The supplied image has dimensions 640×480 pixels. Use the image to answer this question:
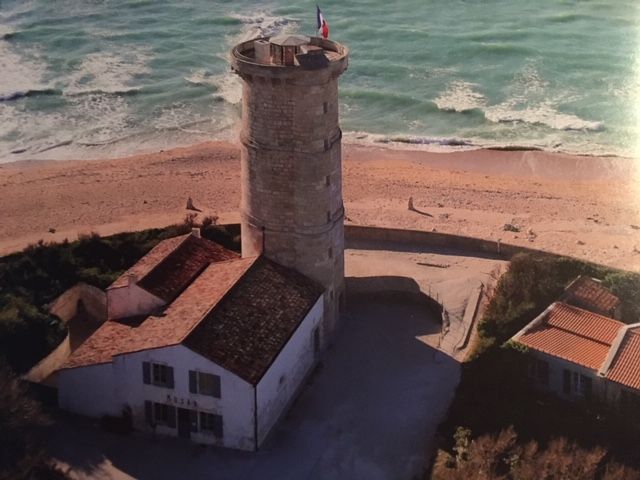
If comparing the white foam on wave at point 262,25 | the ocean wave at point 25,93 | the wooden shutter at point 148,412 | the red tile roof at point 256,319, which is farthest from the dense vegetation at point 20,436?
the white foam on wave at point 262,25

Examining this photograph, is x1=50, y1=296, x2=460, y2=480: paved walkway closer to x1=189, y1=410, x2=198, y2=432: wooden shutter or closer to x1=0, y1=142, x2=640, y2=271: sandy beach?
x1=189, y1=410, x2=198, y2=432: wooden shutter

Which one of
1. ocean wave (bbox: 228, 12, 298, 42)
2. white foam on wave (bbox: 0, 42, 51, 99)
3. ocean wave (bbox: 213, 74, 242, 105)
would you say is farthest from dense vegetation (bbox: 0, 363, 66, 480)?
ocean wave (bbox: 228, 12, 298, 42)

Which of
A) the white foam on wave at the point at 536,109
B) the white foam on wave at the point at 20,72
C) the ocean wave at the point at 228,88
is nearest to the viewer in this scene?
the white foam on wave at the point at 536,109

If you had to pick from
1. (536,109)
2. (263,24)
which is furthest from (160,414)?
(263,24)

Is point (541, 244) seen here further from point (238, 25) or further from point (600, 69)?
point (238, 25)

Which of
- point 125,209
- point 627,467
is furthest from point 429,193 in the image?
point 627,467

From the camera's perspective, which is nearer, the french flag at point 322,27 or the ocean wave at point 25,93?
the french flag at point 322,27

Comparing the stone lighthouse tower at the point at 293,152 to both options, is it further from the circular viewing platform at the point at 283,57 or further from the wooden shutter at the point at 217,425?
the wooden shutter at the point at 217,425
